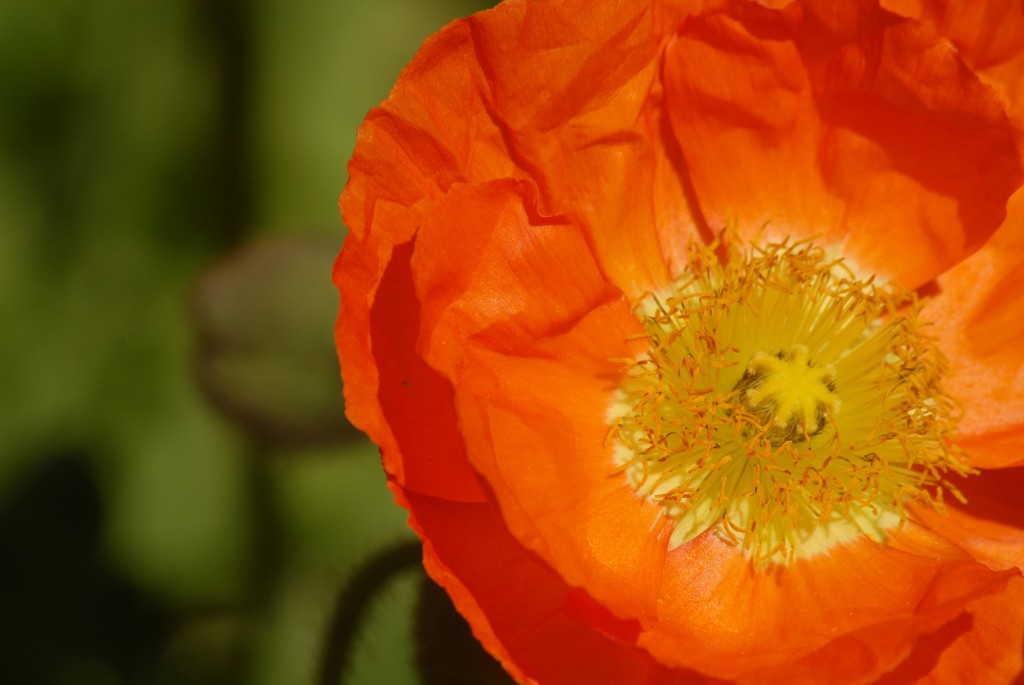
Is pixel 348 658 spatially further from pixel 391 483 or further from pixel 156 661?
pixel 391 483

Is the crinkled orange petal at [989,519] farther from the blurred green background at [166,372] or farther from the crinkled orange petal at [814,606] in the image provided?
the blurred green background at [166,372]

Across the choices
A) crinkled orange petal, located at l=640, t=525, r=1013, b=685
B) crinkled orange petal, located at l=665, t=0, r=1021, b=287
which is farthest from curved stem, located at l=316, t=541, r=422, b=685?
crinkled orange petal, located at l=665, t=0, r=1021, b=287

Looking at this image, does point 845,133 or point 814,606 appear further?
point 845,133

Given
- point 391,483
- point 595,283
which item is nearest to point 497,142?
point 595,283

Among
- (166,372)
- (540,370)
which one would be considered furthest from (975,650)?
(166,372)

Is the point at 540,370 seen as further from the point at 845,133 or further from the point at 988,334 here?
the point at 988,334

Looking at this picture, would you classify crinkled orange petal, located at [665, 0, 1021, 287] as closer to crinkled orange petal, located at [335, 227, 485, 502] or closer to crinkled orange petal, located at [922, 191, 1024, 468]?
crinkled orange petal, located at [922, 191, 1024, 468]

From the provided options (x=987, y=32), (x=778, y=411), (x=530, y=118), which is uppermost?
(x=987, y=32)
